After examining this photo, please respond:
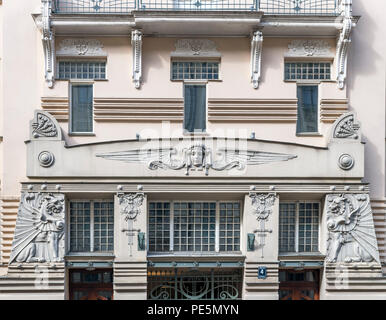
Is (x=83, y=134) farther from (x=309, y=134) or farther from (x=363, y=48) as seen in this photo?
(x=363, y=48)

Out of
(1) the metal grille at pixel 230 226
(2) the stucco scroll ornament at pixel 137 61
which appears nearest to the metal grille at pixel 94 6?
(2) the stucco scroll ornament at pixel 137 61

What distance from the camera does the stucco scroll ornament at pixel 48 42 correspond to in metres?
14.9

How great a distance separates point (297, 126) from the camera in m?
15.9

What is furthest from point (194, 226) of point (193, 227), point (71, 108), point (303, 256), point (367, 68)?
point (367, 68)

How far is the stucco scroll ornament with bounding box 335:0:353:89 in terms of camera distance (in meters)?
15.1

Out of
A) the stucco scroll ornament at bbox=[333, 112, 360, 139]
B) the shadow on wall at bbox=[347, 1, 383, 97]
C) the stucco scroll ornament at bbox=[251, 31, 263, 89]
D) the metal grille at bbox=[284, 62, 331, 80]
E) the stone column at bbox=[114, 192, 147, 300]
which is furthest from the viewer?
the metal grille at bbox=[284, 62, 331, 80]

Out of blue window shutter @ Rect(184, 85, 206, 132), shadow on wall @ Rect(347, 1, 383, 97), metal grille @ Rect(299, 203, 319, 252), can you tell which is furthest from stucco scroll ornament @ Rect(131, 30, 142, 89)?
shadow on wall @ Rect(347, 1, 383, 97)

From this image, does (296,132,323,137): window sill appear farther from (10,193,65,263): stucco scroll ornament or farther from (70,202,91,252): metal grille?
(10,193,65,263): stucco scroll ornament

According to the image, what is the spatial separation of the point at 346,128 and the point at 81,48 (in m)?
8.51

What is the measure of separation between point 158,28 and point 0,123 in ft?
18.8

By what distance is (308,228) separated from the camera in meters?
15.8

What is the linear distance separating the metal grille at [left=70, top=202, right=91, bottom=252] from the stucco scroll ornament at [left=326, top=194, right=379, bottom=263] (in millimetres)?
7336

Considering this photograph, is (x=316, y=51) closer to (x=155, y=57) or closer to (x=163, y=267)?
(x=155, y=57)

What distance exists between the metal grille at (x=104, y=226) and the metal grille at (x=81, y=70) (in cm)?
404
